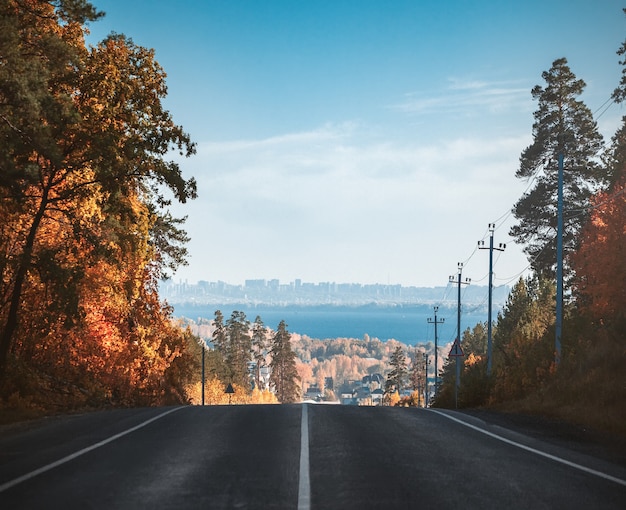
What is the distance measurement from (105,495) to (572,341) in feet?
82.1

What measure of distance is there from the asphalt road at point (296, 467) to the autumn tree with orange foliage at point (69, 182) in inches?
256

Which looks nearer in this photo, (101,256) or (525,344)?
(101,256)

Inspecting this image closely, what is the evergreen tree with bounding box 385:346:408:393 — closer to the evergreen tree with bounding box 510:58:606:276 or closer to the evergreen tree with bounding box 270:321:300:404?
the evergreen tree with bounding box 270:321:300:404

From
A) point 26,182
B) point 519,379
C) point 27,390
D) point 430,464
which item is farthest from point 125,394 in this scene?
point 430,464

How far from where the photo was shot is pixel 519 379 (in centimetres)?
2741

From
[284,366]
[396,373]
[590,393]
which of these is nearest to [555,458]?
[590,393]

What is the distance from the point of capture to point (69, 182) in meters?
21.3

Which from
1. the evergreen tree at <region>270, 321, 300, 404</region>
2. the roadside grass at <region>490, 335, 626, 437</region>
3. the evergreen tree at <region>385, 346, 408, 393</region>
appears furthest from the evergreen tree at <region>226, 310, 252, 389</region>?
Result: the roadside grass at <region>490, 335, 626, 437</region>

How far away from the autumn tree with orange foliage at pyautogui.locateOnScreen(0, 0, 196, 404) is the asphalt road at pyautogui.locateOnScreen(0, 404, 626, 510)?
6.51m

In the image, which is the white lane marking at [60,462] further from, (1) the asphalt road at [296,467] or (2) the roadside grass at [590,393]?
(2) the roadside grass at [590,393]

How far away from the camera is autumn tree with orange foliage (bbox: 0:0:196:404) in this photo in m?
16.6

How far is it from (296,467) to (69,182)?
15.1 m

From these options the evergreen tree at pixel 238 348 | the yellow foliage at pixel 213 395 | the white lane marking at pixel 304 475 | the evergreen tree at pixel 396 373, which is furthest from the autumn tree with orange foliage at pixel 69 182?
the evergreen tree at pixel 396 373

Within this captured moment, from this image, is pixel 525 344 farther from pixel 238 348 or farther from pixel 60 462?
pixel 238 348
